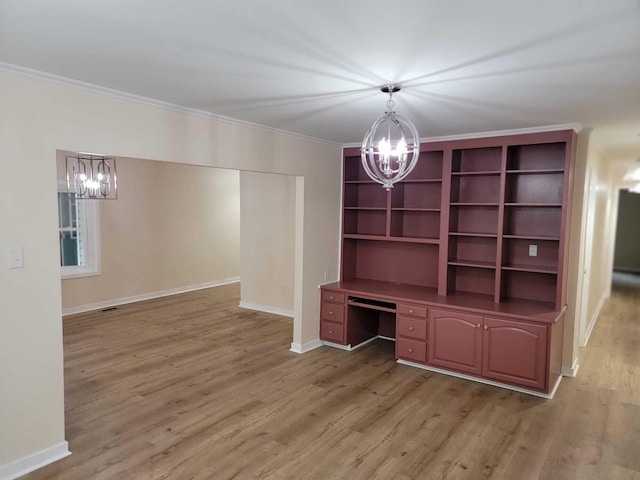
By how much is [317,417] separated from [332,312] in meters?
1.69

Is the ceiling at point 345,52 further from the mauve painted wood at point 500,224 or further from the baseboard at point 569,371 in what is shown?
the baseboard at point 569,371

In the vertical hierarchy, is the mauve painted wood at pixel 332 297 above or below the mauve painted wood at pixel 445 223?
below

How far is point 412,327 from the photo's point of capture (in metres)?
4.36

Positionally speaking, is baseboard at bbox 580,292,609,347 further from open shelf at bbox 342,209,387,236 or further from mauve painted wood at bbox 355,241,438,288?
open shelf at bbox 342,209,387,236

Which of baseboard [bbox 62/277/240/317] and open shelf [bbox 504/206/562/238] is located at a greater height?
open shelf [bbox 504/206/562/238]

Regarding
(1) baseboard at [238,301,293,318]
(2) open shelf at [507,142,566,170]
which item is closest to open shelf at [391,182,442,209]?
(2) open shelf at [507,142,566,170]

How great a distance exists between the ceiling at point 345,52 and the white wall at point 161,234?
4.11 meters

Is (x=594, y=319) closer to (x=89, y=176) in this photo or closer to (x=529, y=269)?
(x=529, y=269)

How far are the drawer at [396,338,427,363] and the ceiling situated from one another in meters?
2.30

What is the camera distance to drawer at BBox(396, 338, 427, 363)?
4.33 metres

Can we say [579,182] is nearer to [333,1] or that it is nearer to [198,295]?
[333,1]

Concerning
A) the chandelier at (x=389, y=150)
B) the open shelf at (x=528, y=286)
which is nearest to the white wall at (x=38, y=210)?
the chandelier at (x=389, y=150)

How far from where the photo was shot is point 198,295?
7652mm

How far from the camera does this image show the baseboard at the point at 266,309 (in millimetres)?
6365
